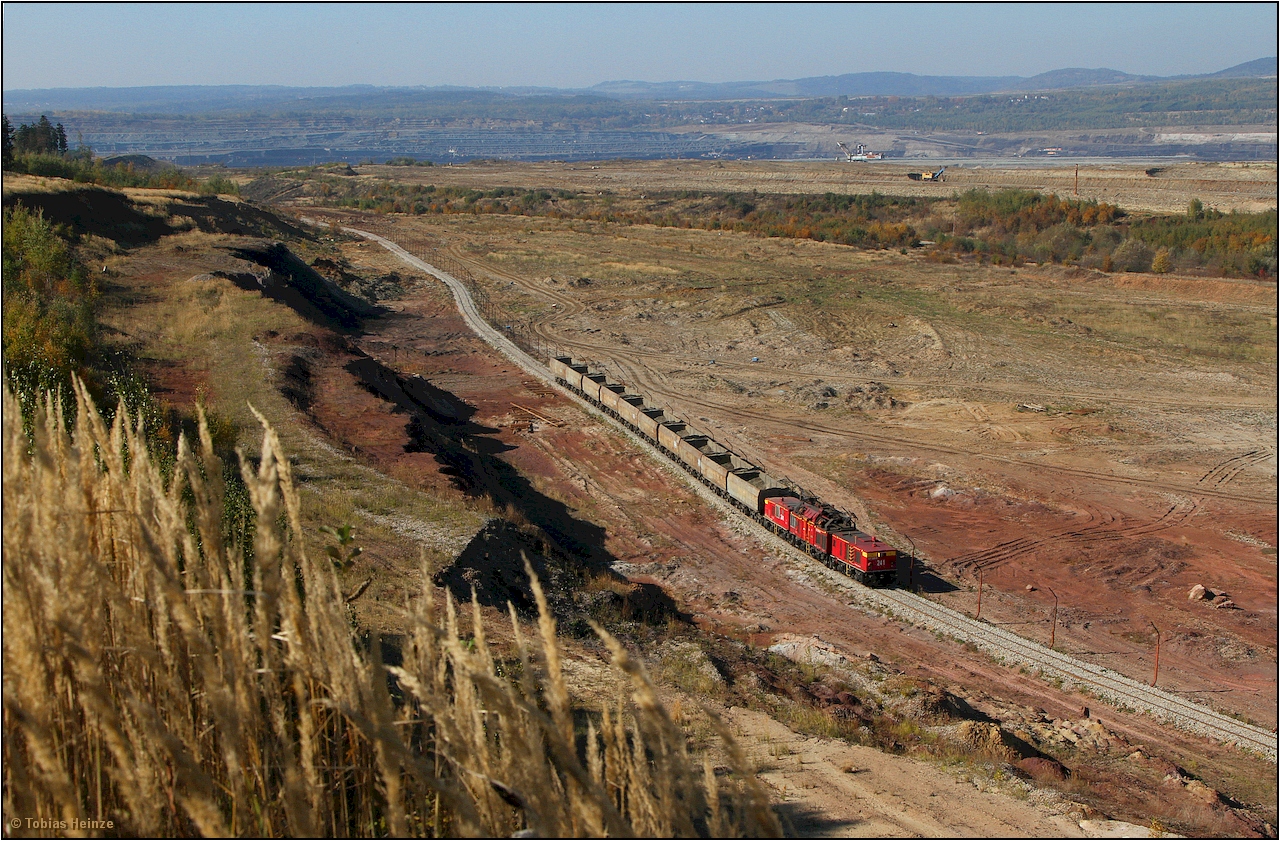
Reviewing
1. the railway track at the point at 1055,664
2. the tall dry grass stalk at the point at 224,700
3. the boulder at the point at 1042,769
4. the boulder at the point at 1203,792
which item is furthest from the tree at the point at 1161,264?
the tall dry grass stalk at the point at 224,700

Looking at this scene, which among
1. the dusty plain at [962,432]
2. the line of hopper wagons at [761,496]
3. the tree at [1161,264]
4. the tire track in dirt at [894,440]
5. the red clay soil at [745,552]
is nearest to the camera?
the red clay soil at [745,552]

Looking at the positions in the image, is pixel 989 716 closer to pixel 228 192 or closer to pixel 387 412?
pixel 387 412

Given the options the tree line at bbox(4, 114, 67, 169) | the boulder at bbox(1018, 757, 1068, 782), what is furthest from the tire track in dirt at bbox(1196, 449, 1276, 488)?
the tree line at bbox(4, 114, 67, 169)

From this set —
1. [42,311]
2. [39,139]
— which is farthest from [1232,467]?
[39,139]

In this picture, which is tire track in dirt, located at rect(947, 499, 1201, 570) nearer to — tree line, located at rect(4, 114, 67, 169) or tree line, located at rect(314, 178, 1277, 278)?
tree line, located at rect(314, 178, 1277, 278)

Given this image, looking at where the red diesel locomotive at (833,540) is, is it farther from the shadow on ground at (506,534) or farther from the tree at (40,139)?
the tree at (40,139)

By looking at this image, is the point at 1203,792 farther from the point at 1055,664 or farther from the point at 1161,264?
the point at 1161,264

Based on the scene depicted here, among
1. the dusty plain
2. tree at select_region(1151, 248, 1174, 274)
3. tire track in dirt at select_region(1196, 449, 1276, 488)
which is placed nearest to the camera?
the dusty plain
